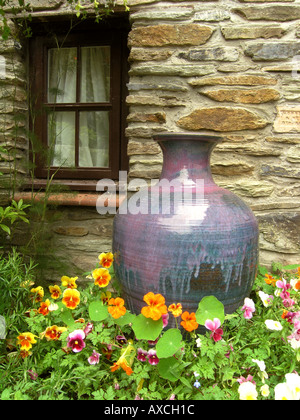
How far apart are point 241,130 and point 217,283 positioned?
0.99 metres

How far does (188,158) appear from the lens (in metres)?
1.53

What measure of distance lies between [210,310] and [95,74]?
1.81 m

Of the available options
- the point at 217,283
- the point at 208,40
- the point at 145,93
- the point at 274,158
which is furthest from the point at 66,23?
the point at 217,283

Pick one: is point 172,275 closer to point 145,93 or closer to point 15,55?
point 145,93

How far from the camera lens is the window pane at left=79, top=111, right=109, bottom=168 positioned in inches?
95.3

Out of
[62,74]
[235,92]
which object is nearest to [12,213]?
[62,74]

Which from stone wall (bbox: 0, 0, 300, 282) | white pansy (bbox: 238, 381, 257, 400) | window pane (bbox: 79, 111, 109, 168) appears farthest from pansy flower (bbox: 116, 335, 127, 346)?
window pane (bbox: 79, 111, 109, 168)

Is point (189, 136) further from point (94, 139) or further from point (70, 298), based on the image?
point (94, 139)

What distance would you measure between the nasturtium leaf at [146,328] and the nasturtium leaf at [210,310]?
0.15 meters

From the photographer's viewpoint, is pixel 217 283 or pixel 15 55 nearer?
pixel 217 283

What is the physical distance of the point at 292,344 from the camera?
123 cm

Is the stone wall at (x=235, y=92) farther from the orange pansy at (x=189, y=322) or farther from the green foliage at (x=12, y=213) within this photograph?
the orange pansy at (x=189, y=322)

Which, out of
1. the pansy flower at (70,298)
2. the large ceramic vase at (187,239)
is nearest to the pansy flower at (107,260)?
the large ceramic vase at (187,239)
